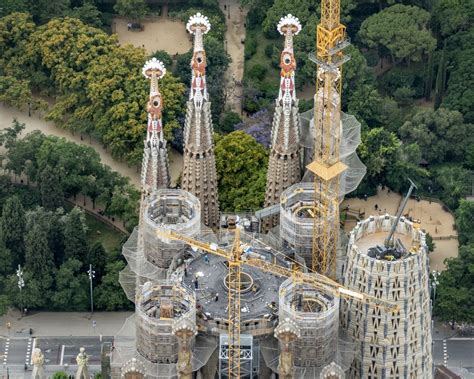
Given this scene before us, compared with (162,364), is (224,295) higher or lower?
higher

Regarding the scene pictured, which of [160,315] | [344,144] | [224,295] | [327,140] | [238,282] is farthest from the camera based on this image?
[344,144]

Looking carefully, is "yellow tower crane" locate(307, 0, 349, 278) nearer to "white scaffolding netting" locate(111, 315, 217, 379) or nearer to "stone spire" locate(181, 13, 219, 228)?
"stone spire" locate(181, 13, 219, 228)

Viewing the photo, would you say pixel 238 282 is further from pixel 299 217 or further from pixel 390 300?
pixel 390 300

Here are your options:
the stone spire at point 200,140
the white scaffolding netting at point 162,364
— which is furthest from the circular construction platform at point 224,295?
the stone spire at point 200,140

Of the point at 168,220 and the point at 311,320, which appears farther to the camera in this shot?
the point at 168,220

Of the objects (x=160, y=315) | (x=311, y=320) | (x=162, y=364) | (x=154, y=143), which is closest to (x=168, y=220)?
(x=154, y=143)

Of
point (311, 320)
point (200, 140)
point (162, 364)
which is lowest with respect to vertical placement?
point (162, 364)

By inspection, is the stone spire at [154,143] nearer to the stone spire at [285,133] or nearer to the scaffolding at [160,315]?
the stone spire at [285,133]

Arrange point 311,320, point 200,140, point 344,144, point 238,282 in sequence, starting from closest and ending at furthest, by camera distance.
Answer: point 311,320
point 238,282
point 200,140
point 344,144
